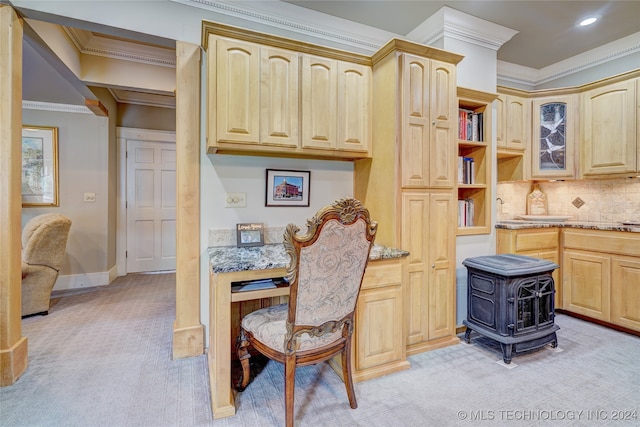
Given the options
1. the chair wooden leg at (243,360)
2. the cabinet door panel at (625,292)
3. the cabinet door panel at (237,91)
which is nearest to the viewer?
the chair wooden leg at (243,360)

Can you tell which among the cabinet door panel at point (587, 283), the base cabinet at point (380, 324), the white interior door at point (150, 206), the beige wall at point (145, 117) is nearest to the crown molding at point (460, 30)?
the base cabinet at point (380, 324)

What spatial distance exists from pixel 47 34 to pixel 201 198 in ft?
6.52

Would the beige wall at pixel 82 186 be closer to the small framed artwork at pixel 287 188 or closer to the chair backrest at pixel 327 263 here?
the small framed artwork at pixel 287 188

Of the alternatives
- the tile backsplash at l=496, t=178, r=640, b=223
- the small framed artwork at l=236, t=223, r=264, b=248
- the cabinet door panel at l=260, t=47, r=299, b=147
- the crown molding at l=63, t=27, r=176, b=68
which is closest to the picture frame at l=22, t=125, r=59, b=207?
the crown molding at l=63, t=27, r=176, b=68

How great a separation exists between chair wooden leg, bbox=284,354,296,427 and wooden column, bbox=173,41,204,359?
1.16 m

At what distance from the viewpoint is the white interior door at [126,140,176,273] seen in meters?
4.81

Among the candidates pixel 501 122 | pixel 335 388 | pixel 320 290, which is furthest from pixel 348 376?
pixel 501 122

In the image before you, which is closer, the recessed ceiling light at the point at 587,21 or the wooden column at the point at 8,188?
the wooden column at the point at 8,188

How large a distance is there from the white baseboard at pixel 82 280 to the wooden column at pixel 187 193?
2.71 m

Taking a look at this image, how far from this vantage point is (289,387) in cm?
156

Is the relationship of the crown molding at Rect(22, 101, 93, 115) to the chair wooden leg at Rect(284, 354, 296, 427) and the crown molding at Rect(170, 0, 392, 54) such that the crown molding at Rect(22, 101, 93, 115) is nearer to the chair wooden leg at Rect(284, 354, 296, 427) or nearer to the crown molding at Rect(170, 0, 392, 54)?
the crown molding at Rect(170, 0, 392, 54)

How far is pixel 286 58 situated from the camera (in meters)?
2.24

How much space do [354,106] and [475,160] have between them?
4.45 feet

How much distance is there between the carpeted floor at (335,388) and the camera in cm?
168
